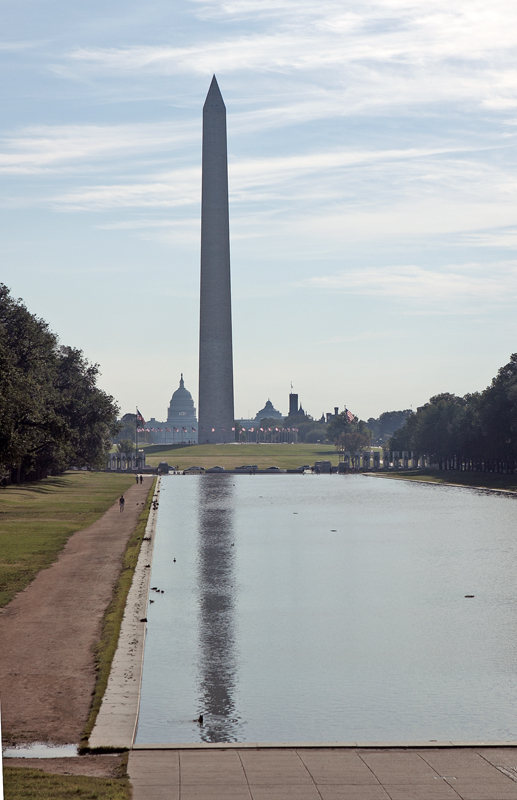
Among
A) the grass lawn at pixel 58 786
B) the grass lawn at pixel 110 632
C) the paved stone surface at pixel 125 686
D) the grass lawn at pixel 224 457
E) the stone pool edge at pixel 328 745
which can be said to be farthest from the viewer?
the grass lawn at pixel 224 457

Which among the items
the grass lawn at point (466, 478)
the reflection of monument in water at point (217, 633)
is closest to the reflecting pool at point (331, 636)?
the reflection of monument in water at point (217, 633)

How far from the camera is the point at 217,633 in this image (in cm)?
2548

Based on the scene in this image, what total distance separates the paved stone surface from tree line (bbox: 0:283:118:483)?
26.3 m

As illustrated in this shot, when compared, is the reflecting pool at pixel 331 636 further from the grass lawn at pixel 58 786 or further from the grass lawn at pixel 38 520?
the grass lawn at pixel 38 520

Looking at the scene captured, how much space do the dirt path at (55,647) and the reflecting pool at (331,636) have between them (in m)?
1.43

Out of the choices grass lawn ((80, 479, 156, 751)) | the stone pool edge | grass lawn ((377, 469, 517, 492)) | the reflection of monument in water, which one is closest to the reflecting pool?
the reflection of monument in water

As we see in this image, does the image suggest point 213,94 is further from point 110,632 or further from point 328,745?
point 328,745

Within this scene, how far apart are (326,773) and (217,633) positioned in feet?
41.3

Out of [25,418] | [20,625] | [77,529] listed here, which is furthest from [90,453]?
[20,625]

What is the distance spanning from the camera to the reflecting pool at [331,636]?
1758 centimetres

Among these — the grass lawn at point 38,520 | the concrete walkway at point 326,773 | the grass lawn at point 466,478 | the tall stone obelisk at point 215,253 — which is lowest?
the concrete walkway at point 326,773

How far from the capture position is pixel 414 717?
17703 mm

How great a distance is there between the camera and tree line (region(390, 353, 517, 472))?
10681 centimetres

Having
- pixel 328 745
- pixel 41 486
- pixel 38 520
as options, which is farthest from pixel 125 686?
pixel 41 486
